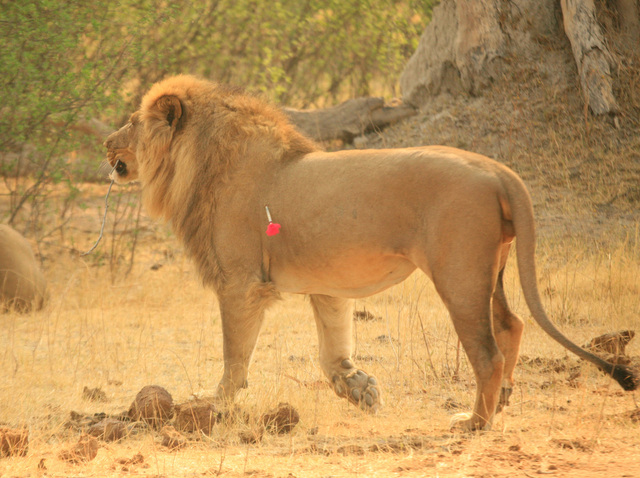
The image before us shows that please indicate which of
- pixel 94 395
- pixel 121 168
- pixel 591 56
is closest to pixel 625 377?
pixel 94 395

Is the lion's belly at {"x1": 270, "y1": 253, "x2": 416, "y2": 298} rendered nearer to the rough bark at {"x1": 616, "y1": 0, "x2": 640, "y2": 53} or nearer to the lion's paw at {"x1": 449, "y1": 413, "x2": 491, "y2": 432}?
the lion's paw at {"x1": 449, "y1": 413, "x2": 491, "y2": 432}

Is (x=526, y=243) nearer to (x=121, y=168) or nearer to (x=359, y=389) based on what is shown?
(x=359, y=389)

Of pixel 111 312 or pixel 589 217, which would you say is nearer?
pixel 111 312

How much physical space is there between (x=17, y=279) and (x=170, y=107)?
347 cm

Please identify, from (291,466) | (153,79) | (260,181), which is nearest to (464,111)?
(153,79)

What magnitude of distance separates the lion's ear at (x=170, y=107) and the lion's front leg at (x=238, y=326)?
3.80ft

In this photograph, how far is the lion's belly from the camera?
395cm

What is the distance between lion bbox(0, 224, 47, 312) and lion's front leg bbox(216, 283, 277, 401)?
11.7 feet

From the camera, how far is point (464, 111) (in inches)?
383

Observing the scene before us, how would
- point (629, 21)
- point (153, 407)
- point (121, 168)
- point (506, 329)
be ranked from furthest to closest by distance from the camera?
point (629, 21) < point (121, 168) < point (153, 407) < point (506, 329)

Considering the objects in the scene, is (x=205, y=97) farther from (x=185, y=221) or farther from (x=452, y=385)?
(x=452, y=385)

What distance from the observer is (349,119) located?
10555mm

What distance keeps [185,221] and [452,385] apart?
1987mm

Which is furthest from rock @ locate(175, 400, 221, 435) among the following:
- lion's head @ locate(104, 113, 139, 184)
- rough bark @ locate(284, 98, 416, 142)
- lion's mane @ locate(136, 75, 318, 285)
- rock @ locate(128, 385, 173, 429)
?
rough bark @ locate(284, 98, 416, 142)
